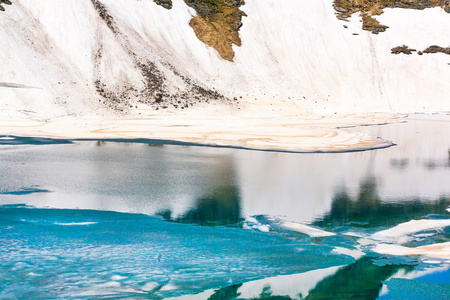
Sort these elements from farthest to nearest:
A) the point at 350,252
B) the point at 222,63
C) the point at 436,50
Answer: the point at 436,50, the point at 222,63, the point at 350,252

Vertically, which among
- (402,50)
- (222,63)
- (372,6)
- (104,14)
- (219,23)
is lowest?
(222,63)

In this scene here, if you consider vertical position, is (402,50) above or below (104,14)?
below

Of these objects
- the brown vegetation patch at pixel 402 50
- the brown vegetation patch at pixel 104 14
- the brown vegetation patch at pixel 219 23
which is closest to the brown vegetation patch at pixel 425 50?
the brown vegetation patch at pixel 402 50

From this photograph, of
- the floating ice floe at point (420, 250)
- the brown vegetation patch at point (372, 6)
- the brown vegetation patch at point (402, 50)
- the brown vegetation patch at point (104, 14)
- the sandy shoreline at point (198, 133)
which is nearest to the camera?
the floating ice floe at point (420, 250)

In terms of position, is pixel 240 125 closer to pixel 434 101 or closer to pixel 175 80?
pixel 175 80

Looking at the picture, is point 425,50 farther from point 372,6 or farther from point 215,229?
point 215,229

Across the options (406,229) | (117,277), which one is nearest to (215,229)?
(117,277)

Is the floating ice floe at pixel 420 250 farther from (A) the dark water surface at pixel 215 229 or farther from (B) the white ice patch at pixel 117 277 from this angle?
(B) the white ice patch at pixel 117 277
